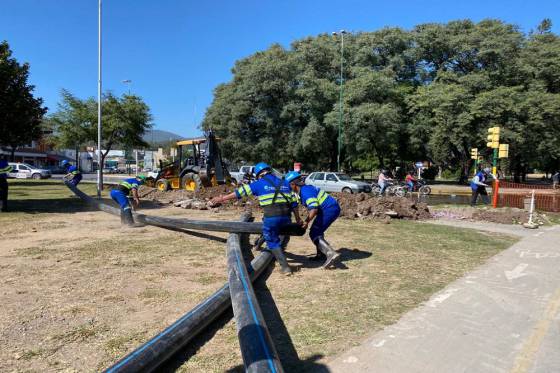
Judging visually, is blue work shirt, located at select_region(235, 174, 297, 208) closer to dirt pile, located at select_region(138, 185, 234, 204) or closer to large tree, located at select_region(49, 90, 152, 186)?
dirt pile, located at select_region(138, 185, 234, 204)

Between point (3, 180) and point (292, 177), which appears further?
point (3, 180)

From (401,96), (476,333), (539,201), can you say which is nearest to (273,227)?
(476,333)

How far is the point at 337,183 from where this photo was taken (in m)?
24.2

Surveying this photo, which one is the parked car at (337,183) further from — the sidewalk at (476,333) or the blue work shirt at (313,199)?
the sidewalk at (476,333)

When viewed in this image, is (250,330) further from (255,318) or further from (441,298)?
(441,298)

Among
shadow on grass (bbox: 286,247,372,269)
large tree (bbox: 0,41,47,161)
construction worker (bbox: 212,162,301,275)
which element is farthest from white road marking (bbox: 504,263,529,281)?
large tree (bbox: 0,41,47,161)

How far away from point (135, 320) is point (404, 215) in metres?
11.6

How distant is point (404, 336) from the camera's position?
4254 millimetres

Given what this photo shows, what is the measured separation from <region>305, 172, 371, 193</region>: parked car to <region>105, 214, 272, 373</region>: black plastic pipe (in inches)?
766

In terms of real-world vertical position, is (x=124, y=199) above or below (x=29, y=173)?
above

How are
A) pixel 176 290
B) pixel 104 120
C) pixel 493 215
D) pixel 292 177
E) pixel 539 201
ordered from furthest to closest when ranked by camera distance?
pixel 104 120, pixel 539 201, pixel 493 215, pixel 292 177, pixel 176 290

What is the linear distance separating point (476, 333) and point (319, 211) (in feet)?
11.0

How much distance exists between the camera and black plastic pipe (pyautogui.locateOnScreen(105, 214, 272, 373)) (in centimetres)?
304

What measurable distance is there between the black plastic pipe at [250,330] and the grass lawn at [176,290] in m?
0.33
